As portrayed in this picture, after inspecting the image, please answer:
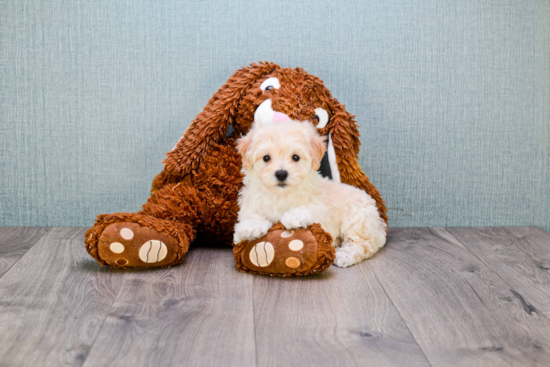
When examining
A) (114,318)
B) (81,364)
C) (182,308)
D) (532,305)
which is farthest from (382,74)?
(81,364)

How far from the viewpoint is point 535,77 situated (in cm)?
185

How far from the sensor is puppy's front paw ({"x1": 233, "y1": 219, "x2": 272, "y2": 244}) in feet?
4.33

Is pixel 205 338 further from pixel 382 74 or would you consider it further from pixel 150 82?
pixel 382 74

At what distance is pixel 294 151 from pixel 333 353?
54 centimetres

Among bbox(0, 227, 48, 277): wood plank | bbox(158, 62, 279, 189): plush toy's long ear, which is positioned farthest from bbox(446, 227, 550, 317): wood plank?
bbox(0, 227, 48, 277): wood plank

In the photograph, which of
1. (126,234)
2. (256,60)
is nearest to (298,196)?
(126,234)

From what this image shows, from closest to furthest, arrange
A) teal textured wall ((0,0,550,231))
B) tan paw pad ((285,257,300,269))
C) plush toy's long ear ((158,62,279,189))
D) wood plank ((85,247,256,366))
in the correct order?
wood plank ((85,247,256,366))
tan paw pad ((285,257,300,269))
plush toy's long ear ((158,62,279,189))
teal textured wall ((0,0,550,231))

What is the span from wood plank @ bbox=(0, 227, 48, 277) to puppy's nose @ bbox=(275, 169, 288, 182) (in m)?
0.75

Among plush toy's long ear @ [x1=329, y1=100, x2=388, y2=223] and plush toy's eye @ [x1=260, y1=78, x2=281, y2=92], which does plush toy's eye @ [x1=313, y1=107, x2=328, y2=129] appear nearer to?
plush toy's long ear @ [x1=329, y1=100, x2=388, y2=223]

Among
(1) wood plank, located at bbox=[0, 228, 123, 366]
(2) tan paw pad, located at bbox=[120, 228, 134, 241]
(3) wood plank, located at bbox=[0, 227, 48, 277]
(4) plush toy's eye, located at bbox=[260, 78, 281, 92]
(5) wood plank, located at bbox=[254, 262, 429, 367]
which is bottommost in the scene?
(3) wood plank, located at bbox=[0, 227, 48, 277]

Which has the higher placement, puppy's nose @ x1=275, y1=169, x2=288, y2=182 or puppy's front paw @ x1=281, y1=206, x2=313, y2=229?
puppy's nose @ x1=275, y1=169, x2=288, y2=182

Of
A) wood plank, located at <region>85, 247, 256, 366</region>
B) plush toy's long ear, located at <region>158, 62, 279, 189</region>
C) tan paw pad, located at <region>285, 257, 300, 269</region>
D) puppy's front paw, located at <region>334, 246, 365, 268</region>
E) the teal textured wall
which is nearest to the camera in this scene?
wood plank, located at <region>85, 247, 256, 366</region>

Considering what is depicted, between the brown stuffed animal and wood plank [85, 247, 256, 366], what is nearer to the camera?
wood plank [85, 247, 256, 366]

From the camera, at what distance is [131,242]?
1.33m
